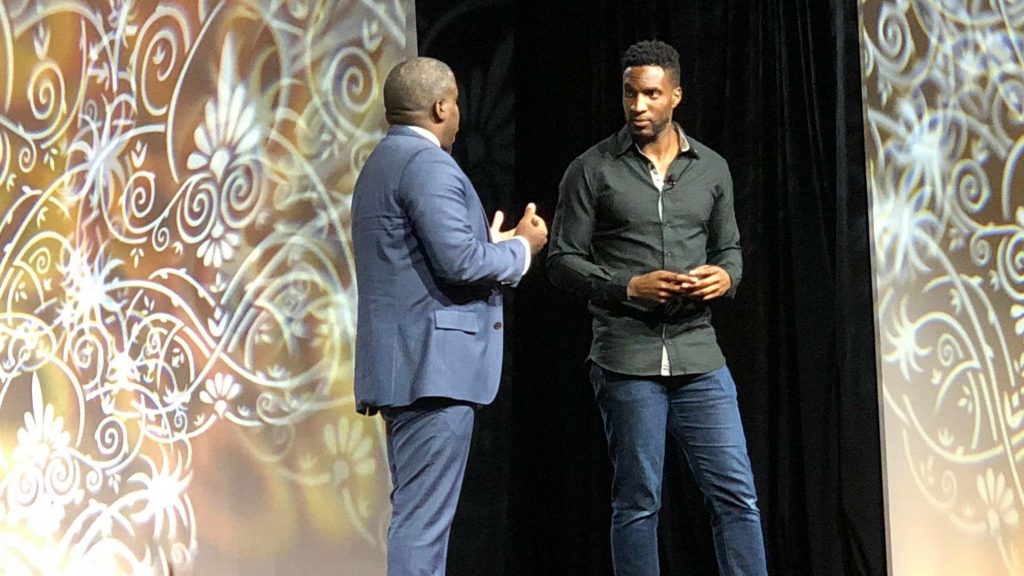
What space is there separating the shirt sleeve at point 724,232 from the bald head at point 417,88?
0.79 meters

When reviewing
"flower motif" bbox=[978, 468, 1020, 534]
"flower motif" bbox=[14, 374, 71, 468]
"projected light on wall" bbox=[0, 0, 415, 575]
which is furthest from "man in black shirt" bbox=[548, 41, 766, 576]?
"flower motif" bbox=[14, 374, 71, 468]

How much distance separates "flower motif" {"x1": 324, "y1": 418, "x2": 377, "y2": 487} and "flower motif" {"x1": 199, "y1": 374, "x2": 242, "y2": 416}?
364mm

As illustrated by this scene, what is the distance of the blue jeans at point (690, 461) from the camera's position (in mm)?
2607

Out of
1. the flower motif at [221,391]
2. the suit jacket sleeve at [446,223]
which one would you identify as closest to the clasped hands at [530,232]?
the suit jacket sleeve at [446,223]

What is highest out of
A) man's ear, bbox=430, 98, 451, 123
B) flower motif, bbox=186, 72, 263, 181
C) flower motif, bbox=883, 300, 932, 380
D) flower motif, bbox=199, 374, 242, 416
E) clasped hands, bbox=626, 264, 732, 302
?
flower motif, bbox=186, 72, 263, 181

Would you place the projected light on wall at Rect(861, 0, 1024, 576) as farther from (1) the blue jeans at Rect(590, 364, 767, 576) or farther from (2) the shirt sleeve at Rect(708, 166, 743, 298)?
(1) the blue jeans at Rect(590, 364, 767, 576)

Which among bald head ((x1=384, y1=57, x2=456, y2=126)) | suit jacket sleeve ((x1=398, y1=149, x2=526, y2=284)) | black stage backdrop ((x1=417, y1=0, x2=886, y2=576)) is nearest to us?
suit jacket sleeve ((x1=398, y1=149, x2=526, y2=284))

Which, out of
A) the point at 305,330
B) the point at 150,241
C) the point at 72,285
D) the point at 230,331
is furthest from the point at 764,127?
the point at 72,285

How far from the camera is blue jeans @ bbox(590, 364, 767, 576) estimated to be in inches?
103

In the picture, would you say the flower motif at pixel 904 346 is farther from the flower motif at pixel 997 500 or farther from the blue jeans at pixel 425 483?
the blue jeans at pixel 425 483

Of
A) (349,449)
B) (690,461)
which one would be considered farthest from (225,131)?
(690,461)

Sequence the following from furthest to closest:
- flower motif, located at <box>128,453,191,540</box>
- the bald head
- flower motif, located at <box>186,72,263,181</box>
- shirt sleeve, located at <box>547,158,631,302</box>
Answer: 1. flower motif, located at <box>128,453,191,540</box>
2. flower motif, located at <box>186,72,263,181</box>
3. shirt sleeve, located at <box>547,158,631,302</box>
4. the bald head

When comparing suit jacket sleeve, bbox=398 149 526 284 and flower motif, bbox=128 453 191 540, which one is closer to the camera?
suit jacket sleeve, bbox=398 149 526 284

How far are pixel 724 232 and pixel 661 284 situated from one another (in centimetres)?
31
